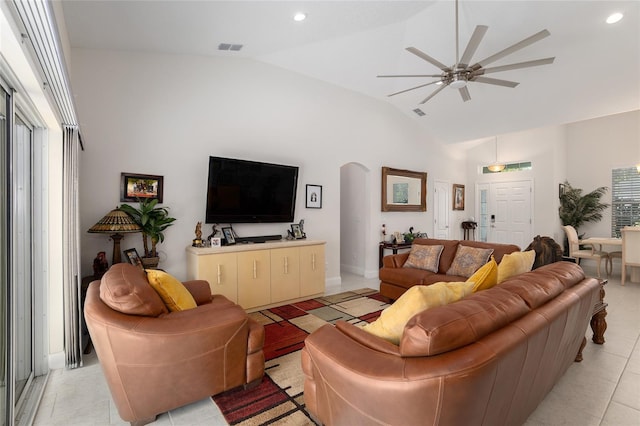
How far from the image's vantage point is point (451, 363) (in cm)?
110

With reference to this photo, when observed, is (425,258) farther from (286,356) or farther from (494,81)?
(286,356)

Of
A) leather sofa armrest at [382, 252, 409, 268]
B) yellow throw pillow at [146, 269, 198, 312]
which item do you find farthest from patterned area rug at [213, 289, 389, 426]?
yellow throw pillow at [146, 269, 198, 312]

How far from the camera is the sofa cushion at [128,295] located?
6.01ft

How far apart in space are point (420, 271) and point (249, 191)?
2587mm

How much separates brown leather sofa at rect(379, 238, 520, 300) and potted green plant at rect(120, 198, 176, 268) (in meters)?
2.96

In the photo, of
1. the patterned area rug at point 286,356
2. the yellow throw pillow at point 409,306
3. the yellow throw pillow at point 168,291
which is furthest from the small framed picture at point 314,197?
the yellow throw pillow at point 409,306

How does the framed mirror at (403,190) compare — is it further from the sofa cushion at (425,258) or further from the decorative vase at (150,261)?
the decorative vase at (150,261)

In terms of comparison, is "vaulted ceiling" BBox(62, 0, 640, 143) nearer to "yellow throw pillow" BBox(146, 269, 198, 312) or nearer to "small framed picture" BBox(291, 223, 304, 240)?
"yellow throw pillow" BBox(146, 269, 198, 312)

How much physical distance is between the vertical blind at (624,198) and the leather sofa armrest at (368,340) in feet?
27.5

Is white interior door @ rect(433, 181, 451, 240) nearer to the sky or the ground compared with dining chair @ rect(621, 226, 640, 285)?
nearer to the sky

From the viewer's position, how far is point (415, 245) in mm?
4566

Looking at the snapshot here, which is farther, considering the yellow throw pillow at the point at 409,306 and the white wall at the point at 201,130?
the white wall at the point at 201,130

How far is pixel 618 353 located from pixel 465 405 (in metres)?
2.89

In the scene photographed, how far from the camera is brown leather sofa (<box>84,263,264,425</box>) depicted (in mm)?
1772
